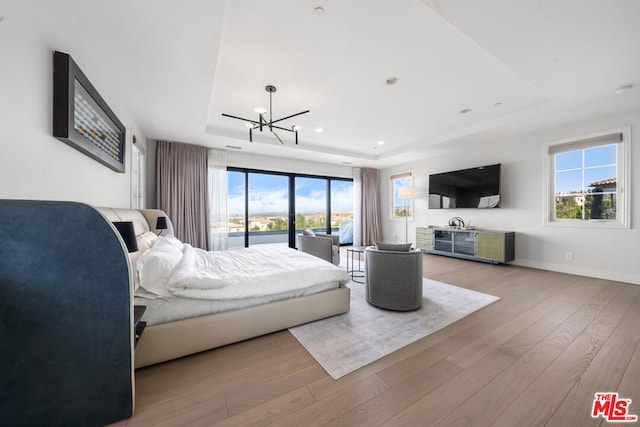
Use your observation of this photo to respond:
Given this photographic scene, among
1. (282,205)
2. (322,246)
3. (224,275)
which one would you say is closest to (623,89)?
(322,246)

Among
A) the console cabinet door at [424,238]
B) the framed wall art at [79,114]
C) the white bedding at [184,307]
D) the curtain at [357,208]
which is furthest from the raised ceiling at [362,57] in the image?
the curtain at [357,208]

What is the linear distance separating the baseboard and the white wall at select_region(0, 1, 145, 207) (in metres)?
6.48

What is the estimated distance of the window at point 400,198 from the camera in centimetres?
664

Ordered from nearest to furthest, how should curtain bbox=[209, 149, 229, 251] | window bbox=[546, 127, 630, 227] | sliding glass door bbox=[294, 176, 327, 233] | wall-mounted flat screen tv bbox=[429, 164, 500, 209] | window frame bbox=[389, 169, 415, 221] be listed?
window bbox=[546, 127, 630, 227], wall-mounted flat screen tv bbox=[429, 164, 500, 209], curtain bbox=[209, 149, 229, 251], sliding glass door bbox=[294, 176, 327, 233], window frame bbox=[389, 169, 415, 221]

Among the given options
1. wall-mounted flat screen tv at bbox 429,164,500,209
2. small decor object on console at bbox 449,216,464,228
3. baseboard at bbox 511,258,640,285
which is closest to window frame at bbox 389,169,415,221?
wall-mounted flat screen tv at bbox 429,164,500,209

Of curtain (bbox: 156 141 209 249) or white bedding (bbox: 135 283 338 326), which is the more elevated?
curtain (bbox: 156 141 209 249)

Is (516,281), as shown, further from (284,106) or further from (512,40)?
(284,106)

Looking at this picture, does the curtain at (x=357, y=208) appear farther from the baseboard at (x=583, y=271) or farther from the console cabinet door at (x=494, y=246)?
the baseboard at (x=583, y=271)

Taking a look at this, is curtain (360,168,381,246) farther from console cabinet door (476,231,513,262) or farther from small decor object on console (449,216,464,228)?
console cabinet door (476,231,513,262)

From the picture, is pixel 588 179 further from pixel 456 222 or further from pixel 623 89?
pixel 456 222

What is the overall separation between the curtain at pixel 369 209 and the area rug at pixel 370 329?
165 inches

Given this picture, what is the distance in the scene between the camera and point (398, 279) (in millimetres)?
2475

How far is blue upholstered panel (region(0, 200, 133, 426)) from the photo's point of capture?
3.35 ft

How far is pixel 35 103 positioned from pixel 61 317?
1279mm
